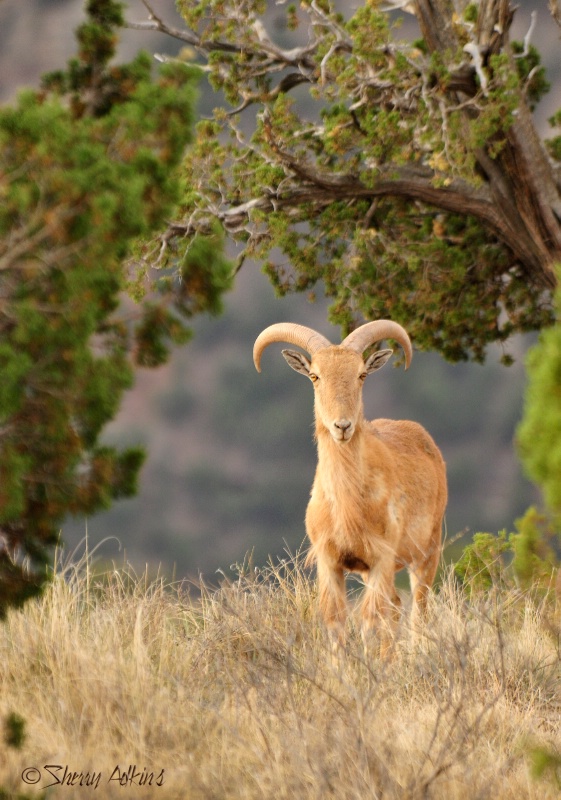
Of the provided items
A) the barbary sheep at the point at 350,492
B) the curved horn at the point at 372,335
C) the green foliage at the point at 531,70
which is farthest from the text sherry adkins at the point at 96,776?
the green foliage at the point at 531,70

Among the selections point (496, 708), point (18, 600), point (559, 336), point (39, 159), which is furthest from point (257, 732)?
point (39, 159)

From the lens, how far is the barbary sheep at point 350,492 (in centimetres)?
870

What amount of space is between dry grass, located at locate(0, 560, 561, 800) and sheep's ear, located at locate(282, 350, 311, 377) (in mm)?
1864

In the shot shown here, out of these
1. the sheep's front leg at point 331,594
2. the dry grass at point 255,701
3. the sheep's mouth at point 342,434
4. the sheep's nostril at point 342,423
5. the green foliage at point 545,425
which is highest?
the green foliage at point 545,425

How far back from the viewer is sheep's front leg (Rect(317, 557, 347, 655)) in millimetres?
8828

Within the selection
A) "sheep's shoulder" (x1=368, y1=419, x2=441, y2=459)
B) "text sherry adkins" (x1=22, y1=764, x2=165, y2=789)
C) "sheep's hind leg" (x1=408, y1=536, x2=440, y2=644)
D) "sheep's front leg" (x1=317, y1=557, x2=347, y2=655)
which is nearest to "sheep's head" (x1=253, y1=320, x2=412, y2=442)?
"sheep's shoulder" (x1=368, y1=419, x2=441, y2=459)

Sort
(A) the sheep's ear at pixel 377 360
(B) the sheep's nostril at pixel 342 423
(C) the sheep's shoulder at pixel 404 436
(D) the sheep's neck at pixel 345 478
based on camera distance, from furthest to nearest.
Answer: (C) the sheep's shoulder at pixel 404 436 → (A) the sheep's ear at pixel 377 360 → (D) the sheep's neck at pixel 345 478 → (B) the sheep's nostril at pixel 342 423

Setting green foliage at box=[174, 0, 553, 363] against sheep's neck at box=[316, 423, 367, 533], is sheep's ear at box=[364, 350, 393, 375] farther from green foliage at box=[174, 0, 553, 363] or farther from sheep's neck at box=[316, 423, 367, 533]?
green foliage at box=[174, 0, 553, 363]

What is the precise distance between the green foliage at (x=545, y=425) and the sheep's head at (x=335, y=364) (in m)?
3.10

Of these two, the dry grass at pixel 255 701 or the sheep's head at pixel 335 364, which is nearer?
the dry grass at pixel 255 701

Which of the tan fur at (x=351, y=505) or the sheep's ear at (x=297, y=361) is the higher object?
the sheep's ear at (x=297, y=361)

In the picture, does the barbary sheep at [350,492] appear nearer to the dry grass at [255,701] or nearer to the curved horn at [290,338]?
the curved horn at [290,338]

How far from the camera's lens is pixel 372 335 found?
9633mm

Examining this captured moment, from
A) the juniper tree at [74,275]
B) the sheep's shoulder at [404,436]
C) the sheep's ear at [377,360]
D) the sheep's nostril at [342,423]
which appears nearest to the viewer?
the juniper tree at [74,275]
